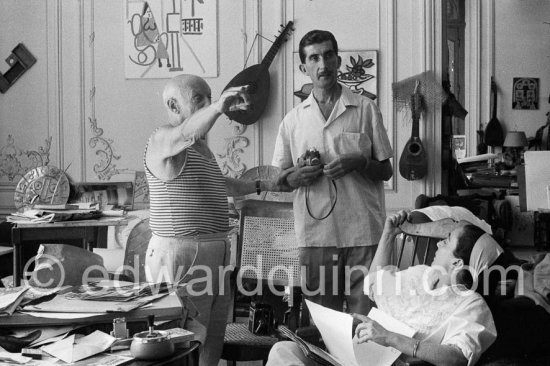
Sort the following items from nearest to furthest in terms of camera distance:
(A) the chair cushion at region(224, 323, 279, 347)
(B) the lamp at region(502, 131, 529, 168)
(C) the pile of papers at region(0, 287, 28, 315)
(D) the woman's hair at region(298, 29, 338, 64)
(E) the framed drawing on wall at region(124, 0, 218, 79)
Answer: (C) the pile of papers at region(0, 287, 28, 315), (A) the chair cushion at region(224, 323, 279, 347), (D) the woman's hair at region(298, 29, 338, 64), (E) the framed drawing on wall at region(124, 0, 218, 79), (B) the lamp at region(502, 131, 529, 168)

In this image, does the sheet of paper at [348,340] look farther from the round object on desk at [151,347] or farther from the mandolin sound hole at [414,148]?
the mandolin sound hole at [414,148]

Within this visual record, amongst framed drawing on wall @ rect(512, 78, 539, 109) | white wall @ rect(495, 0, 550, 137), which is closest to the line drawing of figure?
white wall @ rect(495, 0, 550, 137)

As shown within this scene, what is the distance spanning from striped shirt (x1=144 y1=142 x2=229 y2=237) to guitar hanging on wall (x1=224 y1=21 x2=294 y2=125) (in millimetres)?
Answer: 2487

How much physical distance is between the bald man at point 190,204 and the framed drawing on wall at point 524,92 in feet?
26.2

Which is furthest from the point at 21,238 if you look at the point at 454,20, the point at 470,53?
the point at 470,53

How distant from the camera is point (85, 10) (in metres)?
5.76

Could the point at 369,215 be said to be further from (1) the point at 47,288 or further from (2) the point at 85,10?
(2) the point at 85,10

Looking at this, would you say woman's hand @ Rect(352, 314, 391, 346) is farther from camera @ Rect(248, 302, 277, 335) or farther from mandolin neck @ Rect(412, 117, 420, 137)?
mandolin neck @ Rect(412, 117, 420, 137)

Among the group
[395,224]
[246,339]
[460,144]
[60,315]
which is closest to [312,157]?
[395,224]

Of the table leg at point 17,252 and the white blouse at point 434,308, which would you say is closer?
the white blouse at point 434,308

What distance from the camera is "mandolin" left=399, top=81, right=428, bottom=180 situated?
17.5 ft

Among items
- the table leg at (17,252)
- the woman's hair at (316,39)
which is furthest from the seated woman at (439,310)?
the table leg at (17,252)

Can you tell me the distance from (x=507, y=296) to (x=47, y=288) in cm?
154

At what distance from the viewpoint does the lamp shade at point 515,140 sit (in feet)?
31.6
